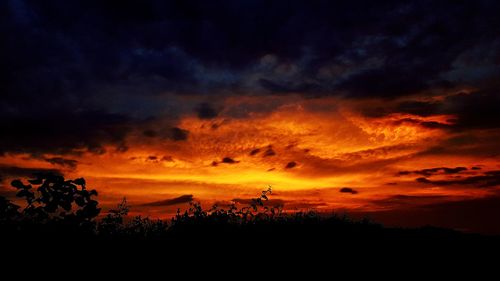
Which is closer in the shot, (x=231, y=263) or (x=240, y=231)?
(x=231, y=263)

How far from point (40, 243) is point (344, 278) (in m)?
6.98

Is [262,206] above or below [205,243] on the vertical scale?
above

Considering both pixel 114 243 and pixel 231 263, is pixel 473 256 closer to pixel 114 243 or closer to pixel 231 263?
pixel 231 263

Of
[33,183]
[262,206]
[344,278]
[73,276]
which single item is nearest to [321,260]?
[344,278]

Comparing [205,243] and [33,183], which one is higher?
[33,183]

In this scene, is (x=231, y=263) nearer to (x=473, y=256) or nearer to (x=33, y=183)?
(x=33, y=183)

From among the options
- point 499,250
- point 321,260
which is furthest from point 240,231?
point 499,250

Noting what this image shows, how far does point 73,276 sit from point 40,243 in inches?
40.6

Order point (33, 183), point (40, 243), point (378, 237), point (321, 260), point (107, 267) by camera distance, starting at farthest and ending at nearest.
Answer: point (378, 237), point (321, 260), point (107, 267), point (40, 243), point (33, 183)

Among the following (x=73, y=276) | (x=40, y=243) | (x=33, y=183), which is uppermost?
(x=33, y=183)

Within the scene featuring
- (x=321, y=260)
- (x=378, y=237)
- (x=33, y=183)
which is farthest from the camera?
(x=378, y=237)

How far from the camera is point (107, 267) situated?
11109 mm

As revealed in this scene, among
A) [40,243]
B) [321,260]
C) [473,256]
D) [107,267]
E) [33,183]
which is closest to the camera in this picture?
[33,183]

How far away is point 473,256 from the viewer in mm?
13352
